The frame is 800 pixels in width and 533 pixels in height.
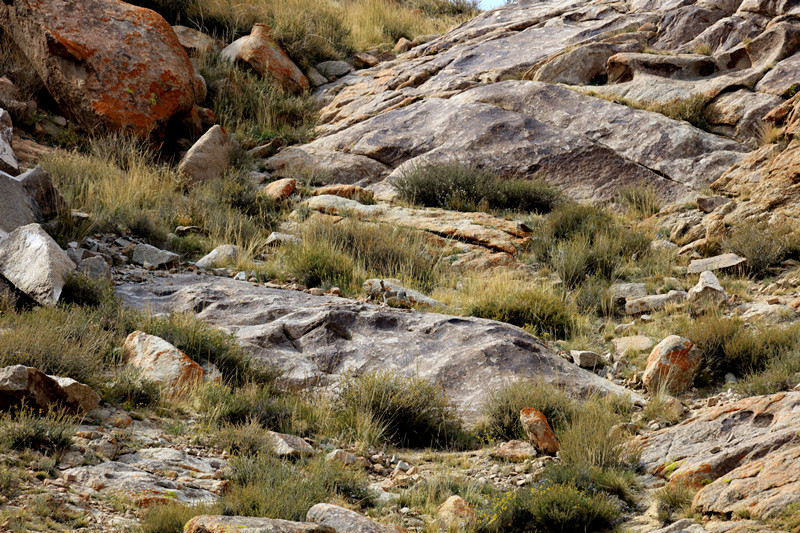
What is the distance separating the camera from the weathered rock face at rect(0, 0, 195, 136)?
10578 millimetres

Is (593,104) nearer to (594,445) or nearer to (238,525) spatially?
(594,445)

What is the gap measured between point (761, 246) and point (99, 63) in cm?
957

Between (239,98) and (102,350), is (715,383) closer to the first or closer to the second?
(102,350)

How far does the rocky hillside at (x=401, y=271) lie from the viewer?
3877 millimetres

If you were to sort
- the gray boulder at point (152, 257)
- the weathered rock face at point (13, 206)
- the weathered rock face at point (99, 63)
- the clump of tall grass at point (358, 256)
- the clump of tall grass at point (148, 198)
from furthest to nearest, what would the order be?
1. the weathered rock face at point (99, 63)
2. the clump of tall grass at point (148, 198)
3. the clump of tall grass at point (358, 256)
4. the gray boulder at point (152, 257)
5. the weathered rock face at point (13, 206)

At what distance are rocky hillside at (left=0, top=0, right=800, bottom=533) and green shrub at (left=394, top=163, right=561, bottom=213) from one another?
5cm

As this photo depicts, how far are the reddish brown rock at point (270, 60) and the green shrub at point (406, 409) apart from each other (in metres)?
9.76

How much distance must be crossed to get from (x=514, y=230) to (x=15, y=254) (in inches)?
225

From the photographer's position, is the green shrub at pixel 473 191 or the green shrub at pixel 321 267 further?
the green shrub at pixel 473 191

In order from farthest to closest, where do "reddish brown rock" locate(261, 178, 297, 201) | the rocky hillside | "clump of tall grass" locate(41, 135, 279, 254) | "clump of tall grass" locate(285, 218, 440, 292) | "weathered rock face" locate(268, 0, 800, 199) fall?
"reddish brown rock" locate(261, 178, 297, 201) → "weathered rock face" locate(268, 0, 800, 199) → "clump of tall grass" locate(41, 135, 279, 254) → "clump of tall grass" locate(285, 218, 440, 292) → the rocky hillside

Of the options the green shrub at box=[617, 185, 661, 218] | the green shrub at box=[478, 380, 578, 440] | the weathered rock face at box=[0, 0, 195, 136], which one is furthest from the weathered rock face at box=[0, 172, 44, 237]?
the green shrub at box=[617, 185, 661, 218]

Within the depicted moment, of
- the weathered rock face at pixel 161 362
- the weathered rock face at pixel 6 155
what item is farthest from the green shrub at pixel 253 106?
the weathered rock face at pixel 161 362

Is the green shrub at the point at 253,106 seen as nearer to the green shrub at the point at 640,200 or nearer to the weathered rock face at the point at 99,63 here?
the weathered rock face at the point at 99,63

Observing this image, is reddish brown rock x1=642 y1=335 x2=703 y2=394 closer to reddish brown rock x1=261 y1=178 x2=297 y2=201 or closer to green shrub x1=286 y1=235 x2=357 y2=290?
green shrub x1=286 y1=235 x2=357 y2=290
